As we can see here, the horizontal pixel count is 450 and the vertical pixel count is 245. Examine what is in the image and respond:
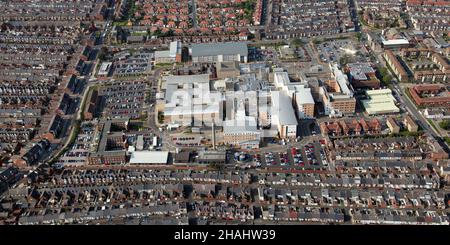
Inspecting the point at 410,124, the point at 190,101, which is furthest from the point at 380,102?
the point at 190,101

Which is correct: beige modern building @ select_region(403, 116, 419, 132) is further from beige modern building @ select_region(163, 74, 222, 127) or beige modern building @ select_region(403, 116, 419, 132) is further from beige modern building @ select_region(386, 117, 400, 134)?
beige modern building @ select_region(163, 74, 222, 127)

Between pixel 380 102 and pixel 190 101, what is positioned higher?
pixel 190 101

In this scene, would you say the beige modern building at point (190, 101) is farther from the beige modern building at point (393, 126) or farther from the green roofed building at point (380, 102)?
the beige modern building at point (393, 126)

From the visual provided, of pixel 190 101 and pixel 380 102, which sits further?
pixel 380 102

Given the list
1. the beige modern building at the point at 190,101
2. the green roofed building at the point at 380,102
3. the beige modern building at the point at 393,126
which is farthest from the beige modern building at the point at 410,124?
the beige modern building at the point at 190,101

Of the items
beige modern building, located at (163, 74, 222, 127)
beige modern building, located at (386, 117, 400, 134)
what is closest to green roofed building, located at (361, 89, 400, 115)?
beige modern building, located at (386, 117, 400, 134)

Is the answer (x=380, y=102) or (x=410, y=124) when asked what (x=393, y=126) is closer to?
(x=410, y=124)

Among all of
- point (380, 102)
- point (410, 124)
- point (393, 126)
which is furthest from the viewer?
point (380, 102)

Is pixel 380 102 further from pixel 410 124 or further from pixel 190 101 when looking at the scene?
pixel 190 101

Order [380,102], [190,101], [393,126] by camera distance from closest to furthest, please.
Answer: [393,126] → [190,101] → [380,102]

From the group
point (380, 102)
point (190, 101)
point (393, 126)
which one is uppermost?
point (190, 101)

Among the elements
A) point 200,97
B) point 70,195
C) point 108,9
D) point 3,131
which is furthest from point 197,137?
point 108,9

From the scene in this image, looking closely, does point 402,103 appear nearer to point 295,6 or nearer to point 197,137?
point 197,137
